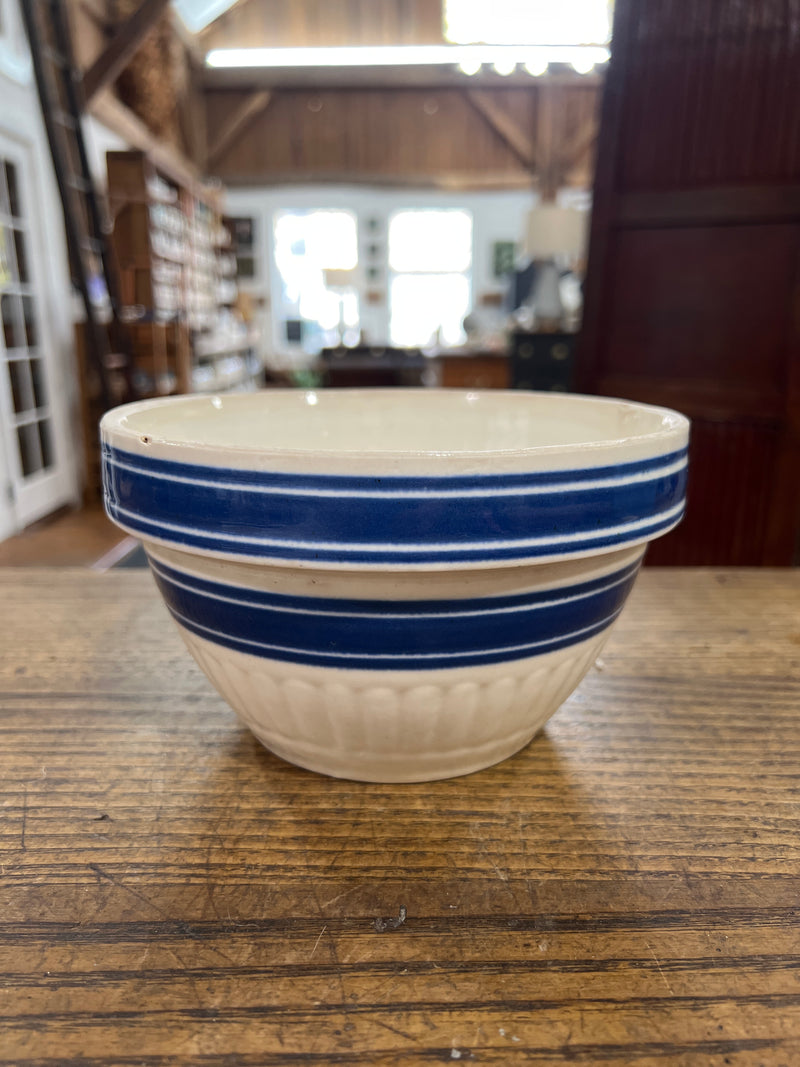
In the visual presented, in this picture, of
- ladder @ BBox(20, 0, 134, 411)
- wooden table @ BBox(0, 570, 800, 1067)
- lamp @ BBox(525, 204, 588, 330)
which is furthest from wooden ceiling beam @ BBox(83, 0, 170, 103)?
wooden table @ BBox(0, 570, 800, 1067)

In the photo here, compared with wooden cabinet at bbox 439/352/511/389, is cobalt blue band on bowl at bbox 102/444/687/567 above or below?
above

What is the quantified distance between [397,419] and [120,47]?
428cm

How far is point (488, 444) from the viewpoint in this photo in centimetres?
49

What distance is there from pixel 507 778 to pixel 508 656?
8 cm

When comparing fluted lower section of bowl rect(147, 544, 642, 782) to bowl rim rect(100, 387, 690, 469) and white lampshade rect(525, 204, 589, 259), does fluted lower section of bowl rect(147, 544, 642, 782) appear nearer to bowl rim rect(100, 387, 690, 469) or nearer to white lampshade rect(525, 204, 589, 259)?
bowl rim rect(100, 387, 690, 469)

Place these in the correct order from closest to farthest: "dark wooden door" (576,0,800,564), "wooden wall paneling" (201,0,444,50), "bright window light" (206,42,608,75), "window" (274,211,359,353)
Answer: "dark wooden door" (576,0,800,564), "wooden wall paneling" (201,0,444,50), "bright window light" (206,42,608,75), "window" (274,211,359,353)

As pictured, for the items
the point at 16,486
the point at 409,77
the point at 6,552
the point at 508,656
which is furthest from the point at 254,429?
the point at 409,77

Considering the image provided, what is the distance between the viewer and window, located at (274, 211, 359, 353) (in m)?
7.82

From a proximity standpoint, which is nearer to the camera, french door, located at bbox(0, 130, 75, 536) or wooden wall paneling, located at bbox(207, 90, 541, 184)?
french door, located at bbox(0, 130, 75, 536)

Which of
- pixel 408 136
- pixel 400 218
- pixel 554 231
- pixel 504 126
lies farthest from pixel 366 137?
pixel 554 231

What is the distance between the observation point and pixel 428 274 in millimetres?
8070

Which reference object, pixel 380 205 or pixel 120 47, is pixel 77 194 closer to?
pixel 120 47

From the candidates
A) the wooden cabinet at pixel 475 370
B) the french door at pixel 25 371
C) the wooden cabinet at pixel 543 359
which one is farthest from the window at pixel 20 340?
the wooden cabinet at pixel 475 370

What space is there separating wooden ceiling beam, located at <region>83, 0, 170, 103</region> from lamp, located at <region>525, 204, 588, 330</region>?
2182 mm
